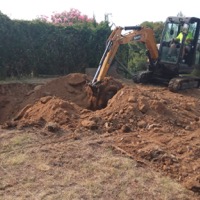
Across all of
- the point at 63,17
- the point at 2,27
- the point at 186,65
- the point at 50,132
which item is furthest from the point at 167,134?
the point at 63,17

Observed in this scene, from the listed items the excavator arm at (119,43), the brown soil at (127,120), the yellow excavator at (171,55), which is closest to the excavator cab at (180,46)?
the yellow excavator at (171,55)

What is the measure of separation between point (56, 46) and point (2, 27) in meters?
2.31

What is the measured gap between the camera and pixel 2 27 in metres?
13.4

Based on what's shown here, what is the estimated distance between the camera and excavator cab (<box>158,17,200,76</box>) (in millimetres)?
11719

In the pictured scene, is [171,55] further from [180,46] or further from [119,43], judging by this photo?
[119,43]

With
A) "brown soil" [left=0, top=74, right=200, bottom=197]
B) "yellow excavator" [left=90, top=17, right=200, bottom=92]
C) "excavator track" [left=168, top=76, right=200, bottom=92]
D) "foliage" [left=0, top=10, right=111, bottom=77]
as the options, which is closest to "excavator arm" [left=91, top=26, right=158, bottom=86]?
"yellow excavator" [left=90, top=17, right=200, bottom=92]

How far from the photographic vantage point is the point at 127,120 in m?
7.35

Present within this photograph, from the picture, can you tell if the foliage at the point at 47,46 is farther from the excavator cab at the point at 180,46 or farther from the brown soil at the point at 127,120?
the brown soil at the point at 127,120

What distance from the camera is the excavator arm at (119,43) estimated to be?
363 inches

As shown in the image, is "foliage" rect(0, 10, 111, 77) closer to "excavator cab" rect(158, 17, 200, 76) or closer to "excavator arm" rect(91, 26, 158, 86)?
"excavator arm" rect(91, 26, 158, 86)

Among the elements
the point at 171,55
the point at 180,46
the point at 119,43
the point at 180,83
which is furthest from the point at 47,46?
the point at 180,83

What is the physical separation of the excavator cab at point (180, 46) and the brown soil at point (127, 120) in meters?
2.70

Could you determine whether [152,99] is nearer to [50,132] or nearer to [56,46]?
[50,132]

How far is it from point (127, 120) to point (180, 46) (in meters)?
5.21
